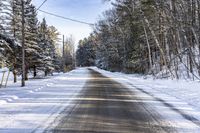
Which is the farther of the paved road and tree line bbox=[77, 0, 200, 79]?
tree line bbox=[77, 0, 200, 79]

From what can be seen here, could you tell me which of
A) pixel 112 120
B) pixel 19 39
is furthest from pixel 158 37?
pixel 112 120

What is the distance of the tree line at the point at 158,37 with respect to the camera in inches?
964

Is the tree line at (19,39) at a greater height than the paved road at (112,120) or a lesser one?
greater

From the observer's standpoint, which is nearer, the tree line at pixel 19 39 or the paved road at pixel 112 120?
the paved road at pixel 112 120

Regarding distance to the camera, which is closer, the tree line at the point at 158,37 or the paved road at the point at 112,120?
the paved road at the point at 112,120

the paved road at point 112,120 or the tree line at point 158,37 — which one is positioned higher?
the tree line at point 158,37

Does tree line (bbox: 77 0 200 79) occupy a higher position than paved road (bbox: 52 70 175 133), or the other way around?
tree line (bbox: 77 0 200 79)

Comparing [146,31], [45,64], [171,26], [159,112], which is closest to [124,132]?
[159,112]

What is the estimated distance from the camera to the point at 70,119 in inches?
379

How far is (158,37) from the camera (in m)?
39.2

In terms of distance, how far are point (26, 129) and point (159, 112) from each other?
4.48 metres

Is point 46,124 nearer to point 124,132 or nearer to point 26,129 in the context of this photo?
point 26,129

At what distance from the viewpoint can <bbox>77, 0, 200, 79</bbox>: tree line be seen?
80.3ft

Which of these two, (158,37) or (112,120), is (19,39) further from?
(112,120)
